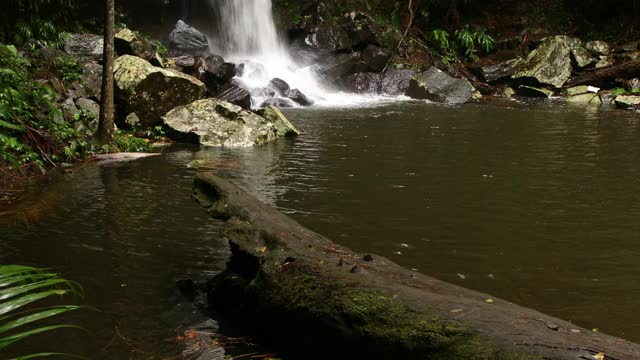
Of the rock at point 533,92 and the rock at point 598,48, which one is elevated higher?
the rock at point 598,48

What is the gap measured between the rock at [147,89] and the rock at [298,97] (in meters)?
6.20

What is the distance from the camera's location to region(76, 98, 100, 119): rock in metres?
11.5

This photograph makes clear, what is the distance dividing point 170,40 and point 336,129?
695 centimetres

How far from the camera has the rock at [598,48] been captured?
23.4 meters

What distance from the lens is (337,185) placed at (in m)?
8.73

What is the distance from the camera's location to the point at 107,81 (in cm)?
1058

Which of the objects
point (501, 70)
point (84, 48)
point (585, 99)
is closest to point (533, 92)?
point (501, 70)

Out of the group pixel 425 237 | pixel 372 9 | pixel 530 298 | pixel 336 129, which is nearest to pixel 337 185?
pixel 425 237

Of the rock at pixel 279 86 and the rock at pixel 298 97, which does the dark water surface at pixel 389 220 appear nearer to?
the rock at pixel 298 97

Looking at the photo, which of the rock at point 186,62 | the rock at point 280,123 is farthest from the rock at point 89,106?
the rock at point 186,62

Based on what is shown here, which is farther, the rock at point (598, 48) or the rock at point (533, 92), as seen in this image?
the rock at point (598, 48)

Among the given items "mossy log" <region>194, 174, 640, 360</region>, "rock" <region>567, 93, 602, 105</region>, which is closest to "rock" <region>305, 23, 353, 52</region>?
"rock" <region>567, 93, 602, 105</region>

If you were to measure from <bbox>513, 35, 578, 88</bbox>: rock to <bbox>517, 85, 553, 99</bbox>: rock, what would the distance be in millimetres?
378

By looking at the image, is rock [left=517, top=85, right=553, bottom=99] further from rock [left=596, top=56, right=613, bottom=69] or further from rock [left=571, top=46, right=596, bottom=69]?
rock [left=596, top=56, right=613, bottom=69]
